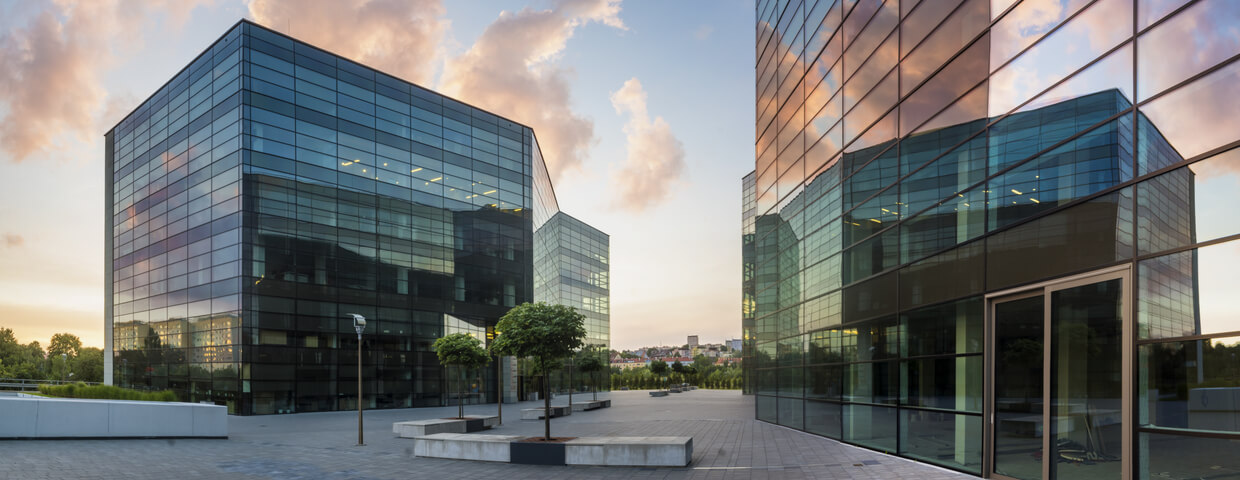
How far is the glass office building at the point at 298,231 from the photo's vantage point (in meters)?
37.6

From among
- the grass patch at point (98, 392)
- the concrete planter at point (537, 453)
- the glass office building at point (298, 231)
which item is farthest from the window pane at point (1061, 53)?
the glass office building at point (298, 231)

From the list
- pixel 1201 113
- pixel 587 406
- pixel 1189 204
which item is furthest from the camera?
pixel 587 406

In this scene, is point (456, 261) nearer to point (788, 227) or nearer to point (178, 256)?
point (178, 256)

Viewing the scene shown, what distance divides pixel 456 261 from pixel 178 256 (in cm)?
1764

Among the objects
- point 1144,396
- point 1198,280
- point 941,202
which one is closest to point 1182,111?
point 1198,280

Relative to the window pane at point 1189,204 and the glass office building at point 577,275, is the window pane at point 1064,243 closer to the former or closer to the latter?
the window pane at point 1189,204

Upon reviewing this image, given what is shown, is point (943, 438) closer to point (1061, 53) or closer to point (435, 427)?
point (1061, 53)

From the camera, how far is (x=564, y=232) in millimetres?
70938

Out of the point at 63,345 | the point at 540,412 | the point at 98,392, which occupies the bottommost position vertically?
the point at 63,345

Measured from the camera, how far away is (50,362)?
107m

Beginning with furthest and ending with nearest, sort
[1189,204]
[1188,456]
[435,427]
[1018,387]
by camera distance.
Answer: [435,427] → [1018,387] → [1189,204] → [1188,456]

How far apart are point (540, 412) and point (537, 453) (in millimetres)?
16708

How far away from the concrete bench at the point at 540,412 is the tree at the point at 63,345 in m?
134

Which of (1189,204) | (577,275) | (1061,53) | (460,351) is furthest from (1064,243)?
(577,275)
